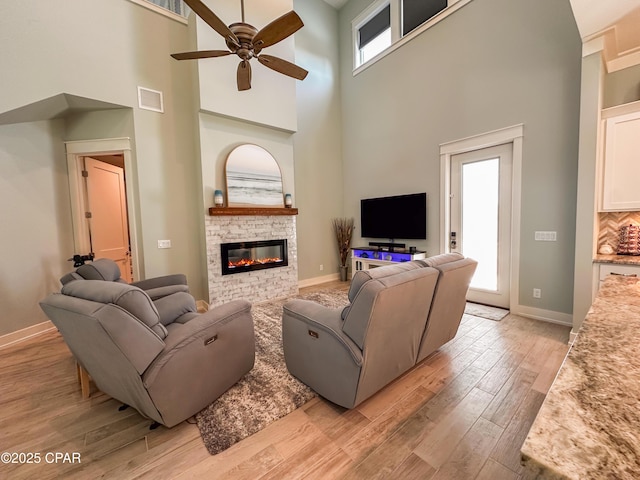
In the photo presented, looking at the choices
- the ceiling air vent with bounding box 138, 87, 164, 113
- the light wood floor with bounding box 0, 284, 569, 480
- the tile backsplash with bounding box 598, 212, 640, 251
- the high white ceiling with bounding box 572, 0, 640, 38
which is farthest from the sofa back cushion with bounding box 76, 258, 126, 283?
the tile backsplash with bounding box 598, 212, 640, 251

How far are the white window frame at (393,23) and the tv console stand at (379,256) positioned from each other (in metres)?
3.65

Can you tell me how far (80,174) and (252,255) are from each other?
2.67 m

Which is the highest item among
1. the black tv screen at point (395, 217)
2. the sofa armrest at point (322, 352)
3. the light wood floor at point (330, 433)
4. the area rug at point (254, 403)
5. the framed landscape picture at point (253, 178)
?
the framed landscape picture at point (253, 178)

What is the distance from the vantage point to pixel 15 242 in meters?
3.06

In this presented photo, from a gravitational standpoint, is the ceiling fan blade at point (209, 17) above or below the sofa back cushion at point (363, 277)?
above

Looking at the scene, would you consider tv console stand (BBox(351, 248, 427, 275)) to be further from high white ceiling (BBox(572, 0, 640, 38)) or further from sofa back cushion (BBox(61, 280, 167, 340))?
sofa back cushion (BBox(61, 280, 167, 340))

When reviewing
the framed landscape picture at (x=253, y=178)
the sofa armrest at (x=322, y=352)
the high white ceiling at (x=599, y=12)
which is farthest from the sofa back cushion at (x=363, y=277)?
the framed landscape picture at (x=253, y=178)

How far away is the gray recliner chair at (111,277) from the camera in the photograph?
2.25 meters

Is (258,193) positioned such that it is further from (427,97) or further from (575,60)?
(575,60)

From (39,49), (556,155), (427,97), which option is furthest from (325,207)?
(39,49)

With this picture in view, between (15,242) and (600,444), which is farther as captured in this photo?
(15,242)

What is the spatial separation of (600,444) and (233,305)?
6.21 feet

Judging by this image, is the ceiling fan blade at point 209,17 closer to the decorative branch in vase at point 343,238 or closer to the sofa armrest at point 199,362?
the sofa armrest at point 199,362

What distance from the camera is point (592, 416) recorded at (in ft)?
1.85
